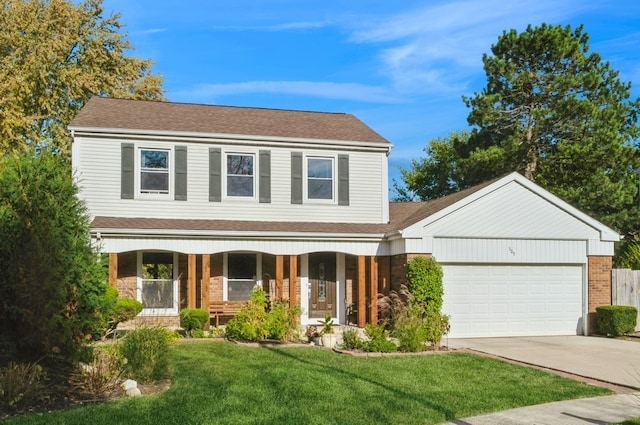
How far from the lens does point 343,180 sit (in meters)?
21.2

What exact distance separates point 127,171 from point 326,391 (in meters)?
11.7

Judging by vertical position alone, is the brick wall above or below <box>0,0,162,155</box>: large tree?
below

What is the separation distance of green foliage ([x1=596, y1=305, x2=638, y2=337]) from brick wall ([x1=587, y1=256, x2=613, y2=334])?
21.2 inches

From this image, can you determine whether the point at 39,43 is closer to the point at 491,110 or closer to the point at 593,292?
the point at 491,110

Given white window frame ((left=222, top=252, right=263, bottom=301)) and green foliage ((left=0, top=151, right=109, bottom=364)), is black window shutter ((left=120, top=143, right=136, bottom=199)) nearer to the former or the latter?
white window frame ((left=222, top=252, right=263, bottom=301))

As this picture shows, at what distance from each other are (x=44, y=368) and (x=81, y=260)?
1770 millimetres

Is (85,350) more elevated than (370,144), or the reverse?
(370,144)

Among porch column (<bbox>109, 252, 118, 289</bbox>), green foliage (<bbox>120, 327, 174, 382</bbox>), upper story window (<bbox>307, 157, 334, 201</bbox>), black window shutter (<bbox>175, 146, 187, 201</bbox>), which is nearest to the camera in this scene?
green foliage (<bbox>120, 327, 174, 382</bbox>)

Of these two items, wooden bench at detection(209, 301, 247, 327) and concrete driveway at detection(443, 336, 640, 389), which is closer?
concrete driveway at detection(443, 336, 640, 389)

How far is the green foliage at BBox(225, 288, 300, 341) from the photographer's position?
1570cm

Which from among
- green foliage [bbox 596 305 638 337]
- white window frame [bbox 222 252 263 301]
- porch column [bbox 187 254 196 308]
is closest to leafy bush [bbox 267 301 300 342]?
porch column [bbox 187 254 196 308]

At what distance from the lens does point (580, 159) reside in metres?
30.4

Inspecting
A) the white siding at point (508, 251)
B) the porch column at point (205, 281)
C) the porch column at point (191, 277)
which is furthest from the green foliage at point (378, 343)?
the porch column at point (191, 277)

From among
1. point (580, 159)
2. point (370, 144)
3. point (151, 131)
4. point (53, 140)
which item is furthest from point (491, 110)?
point (53, 140)
